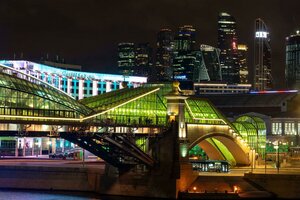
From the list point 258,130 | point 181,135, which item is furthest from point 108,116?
point 258,130

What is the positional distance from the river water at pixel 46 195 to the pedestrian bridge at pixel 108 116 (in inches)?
232

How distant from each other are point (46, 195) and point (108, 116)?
44.8 feet

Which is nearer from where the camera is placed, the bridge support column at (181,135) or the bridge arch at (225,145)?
the bridge support column at (181,135)

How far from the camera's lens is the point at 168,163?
10825 centimetres

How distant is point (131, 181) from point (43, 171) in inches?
612

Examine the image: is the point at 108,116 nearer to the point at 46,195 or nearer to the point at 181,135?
the point at 181,135

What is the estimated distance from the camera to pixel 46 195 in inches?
4296

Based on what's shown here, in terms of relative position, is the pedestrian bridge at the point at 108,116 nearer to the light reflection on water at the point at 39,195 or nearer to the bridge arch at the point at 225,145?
the bridge arch at the point at 225,145

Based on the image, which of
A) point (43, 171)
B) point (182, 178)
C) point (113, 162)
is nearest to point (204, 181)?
point (182, 178)

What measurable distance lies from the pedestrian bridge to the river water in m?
5.90

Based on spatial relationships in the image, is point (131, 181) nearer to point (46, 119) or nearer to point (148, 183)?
point (148, 183)

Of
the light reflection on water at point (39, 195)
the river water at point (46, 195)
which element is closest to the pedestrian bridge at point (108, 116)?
the river water at point (46, 195)

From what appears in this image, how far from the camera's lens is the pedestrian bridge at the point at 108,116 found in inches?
3735

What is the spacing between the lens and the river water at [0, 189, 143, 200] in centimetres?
10450
